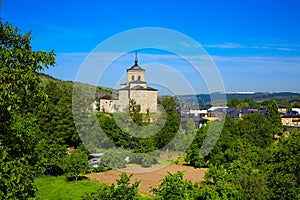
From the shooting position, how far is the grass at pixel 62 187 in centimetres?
1171

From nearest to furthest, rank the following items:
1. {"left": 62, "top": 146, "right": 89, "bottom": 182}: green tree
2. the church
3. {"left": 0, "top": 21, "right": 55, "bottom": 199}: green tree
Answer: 1. {"left": 0, "top": 21, "right": 55, "bottom": 199}: green tree
2. {"left": 62, "top": 146, "right": 89, "bottom": 182}: green tree
3. the church

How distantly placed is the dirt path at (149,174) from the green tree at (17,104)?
902cm

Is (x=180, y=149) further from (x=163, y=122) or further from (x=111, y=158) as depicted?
(x=111, y=158)

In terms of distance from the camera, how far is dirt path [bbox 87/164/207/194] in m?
13.7

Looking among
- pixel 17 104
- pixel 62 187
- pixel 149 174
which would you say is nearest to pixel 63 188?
pixel 62 187

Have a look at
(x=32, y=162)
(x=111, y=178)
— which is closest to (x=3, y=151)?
(x=32, y=162)

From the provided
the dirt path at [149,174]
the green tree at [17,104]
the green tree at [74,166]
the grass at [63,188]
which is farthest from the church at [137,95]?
the green tree at [17,104]

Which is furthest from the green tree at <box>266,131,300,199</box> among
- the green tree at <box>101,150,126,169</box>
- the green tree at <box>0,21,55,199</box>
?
the green tree at <box>101,150,126,169</box>

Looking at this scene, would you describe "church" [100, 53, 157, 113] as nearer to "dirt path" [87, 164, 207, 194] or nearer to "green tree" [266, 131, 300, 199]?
"dirt path" [87, 164, 207, 194]

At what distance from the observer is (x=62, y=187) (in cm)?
1305

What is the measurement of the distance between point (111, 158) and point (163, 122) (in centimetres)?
528

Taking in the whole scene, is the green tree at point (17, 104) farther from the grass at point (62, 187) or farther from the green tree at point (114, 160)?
the green tree at point (114, 160)

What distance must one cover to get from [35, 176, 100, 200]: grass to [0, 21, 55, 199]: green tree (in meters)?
7.94

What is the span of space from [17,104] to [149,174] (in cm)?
1209
